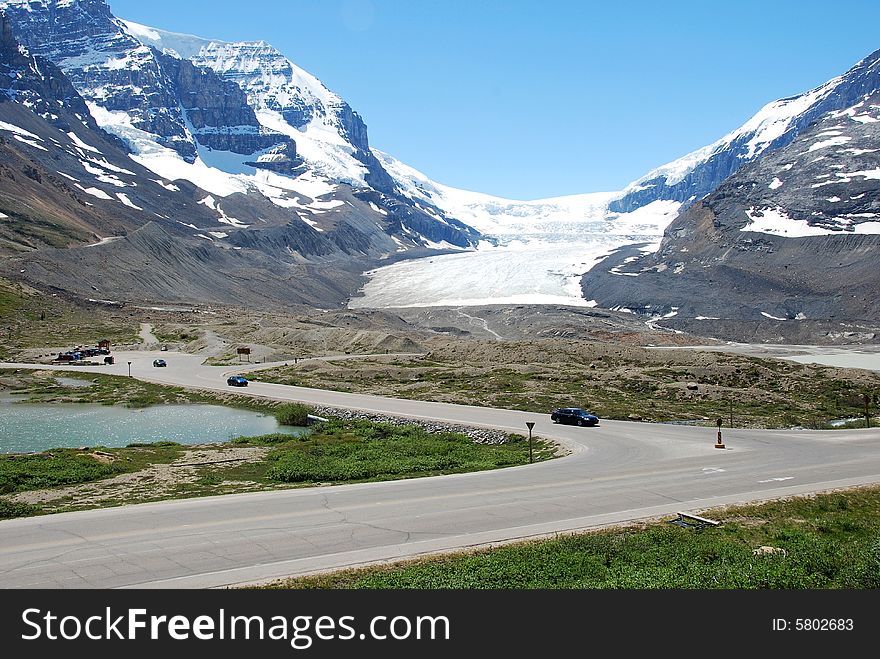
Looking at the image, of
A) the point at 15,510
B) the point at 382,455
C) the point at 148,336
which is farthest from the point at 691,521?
the point at 148,336

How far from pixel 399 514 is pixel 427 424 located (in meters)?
23.3

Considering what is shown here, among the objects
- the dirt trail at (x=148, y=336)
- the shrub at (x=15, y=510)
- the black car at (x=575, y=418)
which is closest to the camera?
the shrub at (x=15, y=510)

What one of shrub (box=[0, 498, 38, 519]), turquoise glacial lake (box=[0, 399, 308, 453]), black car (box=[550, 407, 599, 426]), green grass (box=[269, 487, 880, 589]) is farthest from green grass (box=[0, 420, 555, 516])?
green grass (box=[269, 487, 880, 589])

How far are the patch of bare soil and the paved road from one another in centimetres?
220

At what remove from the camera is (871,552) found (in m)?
13.9

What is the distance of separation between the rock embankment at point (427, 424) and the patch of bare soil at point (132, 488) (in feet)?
40.3

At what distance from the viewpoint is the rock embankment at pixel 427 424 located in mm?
38344

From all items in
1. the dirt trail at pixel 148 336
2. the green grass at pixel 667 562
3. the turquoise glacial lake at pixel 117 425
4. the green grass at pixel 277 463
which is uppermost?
the dirt trail at pixel 148 336

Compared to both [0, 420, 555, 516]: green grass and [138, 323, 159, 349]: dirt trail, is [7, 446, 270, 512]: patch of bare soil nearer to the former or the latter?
[0, 420, 555, 516]: green grass

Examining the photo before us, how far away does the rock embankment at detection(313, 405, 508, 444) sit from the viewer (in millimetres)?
38344

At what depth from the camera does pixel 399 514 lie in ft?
63.5

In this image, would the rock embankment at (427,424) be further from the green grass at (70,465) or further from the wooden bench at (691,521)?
the wooden bench at (691,521)

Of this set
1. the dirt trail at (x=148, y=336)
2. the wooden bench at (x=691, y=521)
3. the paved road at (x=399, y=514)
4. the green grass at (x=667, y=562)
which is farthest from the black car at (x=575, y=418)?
the dirt trail at (x=148, y=336)

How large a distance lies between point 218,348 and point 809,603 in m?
90.6
